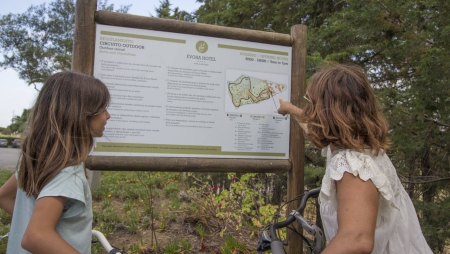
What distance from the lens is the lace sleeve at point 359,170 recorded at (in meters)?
1.43

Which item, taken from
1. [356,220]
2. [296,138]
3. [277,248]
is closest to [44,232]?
[277,248]

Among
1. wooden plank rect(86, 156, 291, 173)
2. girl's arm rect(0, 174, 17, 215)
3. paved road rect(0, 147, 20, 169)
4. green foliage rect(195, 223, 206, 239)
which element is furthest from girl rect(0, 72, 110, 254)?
paved road rect(0, 147, 20, 169)

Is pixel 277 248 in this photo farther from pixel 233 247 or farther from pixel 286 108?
pixel 233 247

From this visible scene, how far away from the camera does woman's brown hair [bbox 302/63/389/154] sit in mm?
1565

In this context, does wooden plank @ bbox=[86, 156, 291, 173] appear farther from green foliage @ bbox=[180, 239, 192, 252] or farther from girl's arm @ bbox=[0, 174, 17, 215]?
green foliage @ bbox=[180, 239, 192, 252]

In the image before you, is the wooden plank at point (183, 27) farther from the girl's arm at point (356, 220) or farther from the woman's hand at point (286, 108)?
the girl's arm at point (356, 220)

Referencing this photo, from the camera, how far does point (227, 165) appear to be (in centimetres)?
254

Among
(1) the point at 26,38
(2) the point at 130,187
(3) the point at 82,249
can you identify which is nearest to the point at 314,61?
(3) the point at 82,249

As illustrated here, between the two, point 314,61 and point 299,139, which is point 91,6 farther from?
point 314,61

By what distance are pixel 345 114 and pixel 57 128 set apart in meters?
1.22

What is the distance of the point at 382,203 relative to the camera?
1557 mm

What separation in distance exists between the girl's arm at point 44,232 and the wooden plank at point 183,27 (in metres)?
1.38

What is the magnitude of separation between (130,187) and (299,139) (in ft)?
18.4

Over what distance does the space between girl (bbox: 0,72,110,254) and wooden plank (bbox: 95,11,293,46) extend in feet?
2.77
